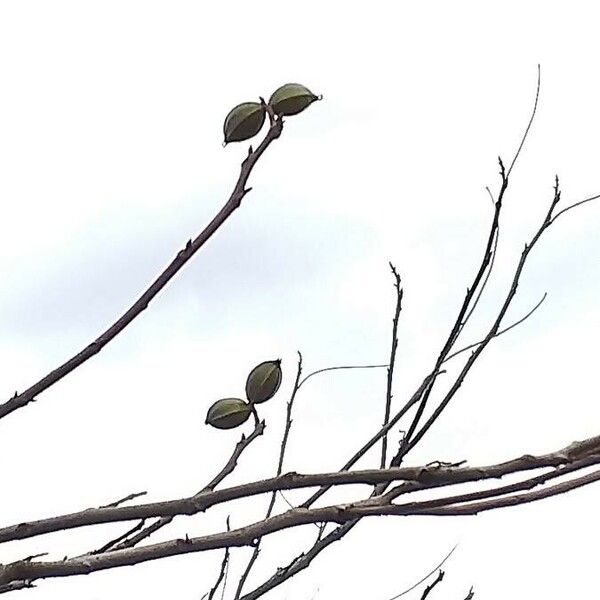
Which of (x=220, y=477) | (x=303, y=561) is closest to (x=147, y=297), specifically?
(x=220, y=477)

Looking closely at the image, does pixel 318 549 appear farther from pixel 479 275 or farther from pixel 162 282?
pixel 162 282

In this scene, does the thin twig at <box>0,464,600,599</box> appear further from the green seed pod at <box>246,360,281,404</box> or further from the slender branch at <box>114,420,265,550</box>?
the green seed pod at <box>246,360,281,404</box>

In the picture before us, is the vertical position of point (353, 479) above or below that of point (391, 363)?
below

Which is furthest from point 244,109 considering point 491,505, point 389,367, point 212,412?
point 491,505

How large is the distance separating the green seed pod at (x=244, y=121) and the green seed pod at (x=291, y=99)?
2cm

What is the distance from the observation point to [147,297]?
2.69 ft

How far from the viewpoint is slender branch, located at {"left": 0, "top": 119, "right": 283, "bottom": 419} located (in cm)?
82

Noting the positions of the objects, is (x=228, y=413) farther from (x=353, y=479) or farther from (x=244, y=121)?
(x=353, y=479)

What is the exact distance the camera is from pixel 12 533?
0.76 m

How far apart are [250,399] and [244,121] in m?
0.32

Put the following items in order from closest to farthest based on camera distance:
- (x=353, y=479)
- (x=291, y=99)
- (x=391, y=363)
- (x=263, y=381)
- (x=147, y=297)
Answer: (x=353, y=479)
(x=147, y=297)
(x=291, y=99)
(x=263, y=381)
(x=391, y=363)

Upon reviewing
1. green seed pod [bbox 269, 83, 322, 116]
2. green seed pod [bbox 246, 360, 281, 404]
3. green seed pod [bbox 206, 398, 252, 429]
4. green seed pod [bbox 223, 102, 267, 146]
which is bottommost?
green seed pod [bbox 206, 398, 252, 429]

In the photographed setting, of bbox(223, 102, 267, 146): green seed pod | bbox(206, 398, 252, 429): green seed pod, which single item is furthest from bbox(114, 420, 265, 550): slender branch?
bbox(223, 102, 267, 146): green seed pod

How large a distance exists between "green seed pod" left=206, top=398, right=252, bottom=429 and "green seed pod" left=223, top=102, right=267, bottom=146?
11.9 inches
